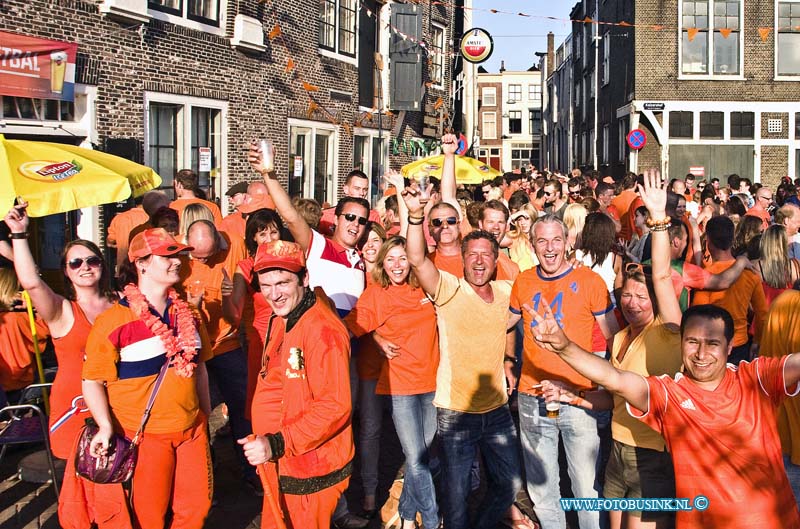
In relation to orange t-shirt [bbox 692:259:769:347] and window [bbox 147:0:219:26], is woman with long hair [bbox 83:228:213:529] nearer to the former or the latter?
orange t-shirt [bbox 692:259:769:347]

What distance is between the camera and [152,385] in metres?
4.20

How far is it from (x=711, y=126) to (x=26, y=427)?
27247 millimetres

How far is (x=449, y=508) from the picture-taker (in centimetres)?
496

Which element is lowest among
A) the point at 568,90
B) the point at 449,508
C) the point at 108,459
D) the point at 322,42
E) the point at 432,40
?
the point at 449,508

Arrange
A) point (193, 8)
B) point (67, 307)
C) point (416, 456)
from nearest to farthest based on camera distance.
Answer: point (67, 307)
point (416, 456)
point (193, 8)

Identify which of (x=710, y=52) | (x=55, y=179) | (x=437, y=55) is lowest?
(x=55, y=179)

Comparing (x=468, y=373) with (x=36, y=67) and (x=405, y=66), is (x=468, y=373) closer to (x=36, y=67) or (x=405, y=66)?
(x=36, y=67)

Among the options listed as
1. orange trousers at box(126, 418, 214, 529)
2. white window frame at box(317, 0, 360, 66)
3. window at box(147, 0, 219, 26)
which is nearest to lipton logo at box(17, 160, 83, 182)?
orange trousers at box(126, 418, 214, 529)

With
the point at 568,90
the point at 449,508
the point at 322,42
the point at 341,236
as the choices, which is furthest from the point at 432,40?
the point at 568,90

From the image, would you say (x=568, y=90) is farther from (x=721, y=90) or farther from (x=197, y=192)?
(x=197, y=192)

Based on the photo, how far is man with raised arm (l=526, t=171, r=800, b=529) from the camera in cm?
350

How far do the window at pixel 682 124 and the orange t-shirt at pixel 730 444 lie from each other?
27.0m

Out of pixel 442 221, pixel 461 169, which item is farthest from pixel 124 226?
pixel 461 169

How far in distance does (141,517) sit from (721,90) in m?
28.3
